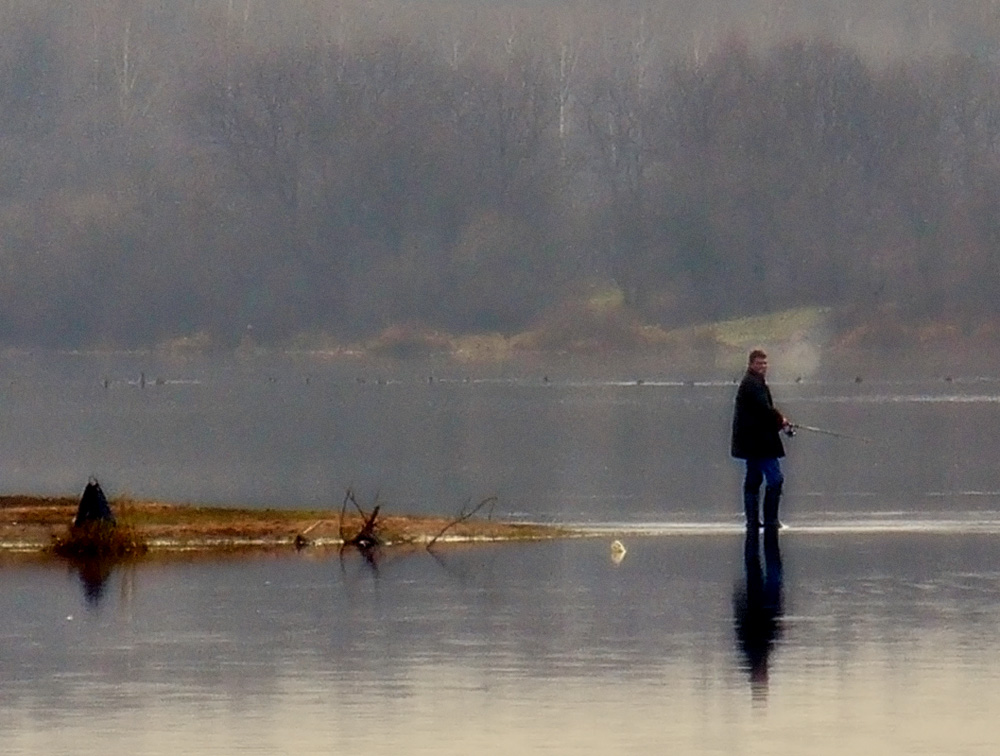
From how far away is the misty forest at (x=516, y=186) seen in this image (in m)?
129

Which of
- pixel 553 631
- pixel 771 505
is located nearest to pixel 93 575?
pixel 553 631

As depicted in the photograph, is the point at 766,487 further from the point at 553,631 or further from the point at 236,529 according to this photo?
the point at 553,631

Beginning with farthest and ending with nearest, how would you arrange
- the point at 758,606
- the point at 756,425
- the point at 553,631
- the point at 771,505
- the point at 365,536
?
the point at 771,505, the point at 365,536, the point at 756,425, the point at 758,606, the point at 553,631

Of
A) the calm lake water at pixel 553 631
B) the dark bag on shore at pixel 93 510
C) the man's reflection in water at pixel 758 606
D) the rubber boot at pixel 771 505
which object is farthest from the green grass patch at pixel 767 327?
the dark bag on shore at pixel 93 510

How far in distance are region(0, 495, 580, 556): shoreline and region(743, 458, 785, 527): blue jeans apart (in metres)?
2.07

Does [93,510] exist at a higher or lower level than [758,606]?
higher

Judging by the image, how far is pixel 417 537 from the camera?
84.3 ft

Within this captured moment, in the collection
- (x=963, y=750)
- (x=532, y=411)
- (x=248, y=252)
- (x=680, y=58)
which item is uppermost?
(x=680, y=58)

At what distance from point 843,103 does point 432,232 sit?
20.1 m

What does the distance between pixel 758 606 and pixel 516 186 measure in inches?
4745

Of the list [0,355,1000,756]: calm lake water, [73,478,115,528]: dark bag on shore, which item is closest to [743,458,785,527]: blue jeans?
[0,355,1000,756]: calm lake water

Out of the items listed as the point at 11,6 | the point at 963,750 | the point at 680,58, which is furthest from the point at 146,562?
the point at 11,6

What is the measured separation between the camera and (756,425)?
24.8 metres

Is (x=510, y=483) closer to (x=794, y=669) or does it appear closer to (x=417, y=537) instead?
(x=417, y=537)
